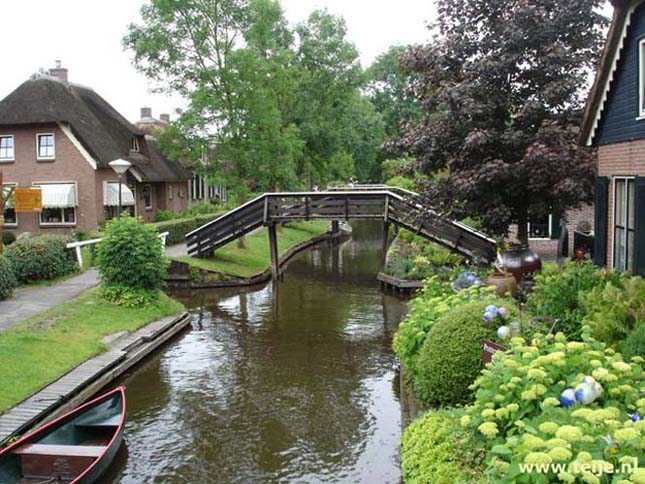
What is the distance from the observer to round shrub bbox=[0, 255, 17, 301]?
63.2 feet

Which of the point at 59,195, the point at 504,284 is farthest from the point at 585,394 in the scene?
the point at 59,195

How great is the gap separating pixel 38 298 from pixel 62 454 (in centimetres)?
1097

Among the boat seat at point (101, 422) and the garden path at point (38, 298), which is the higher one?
the garden path at point (38, 298)

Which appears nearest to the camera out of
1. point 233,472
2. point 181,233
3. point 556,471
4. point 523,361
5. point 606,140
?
point 556,471

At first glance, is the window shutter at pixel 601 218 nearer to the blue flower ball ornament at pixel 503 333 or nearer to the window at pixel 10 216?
the blue flower ball ornament at pixel 503 333

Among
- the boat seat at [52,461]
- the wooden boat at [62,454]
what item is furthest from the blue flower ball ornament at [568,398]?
the boat seat at [52,461]

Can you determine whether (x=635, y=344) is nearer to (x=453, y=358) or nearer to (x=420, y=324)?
(x=453, y=358)

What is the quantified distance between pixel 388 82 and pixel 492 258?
62009 millimetres

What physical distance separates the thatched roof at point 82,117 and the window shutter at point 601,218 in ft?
85.0

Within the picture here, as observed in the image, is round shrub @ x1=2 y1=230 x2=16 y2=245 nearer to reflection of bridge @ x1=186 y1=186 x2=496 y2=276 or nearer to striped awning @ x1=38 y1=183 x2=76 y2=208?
striped awning @ x1=38 y1=183 x2=76 y2=208

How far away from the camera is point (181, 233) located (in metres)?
36.2

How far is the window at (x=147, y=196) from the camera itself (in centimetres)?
4100

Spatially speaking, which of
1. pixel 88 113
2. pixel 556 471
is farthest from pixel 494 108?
pixel 88 113

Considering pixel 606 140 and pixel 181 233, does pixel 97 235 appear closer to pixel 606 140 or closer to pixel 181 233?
pixel 181 233
